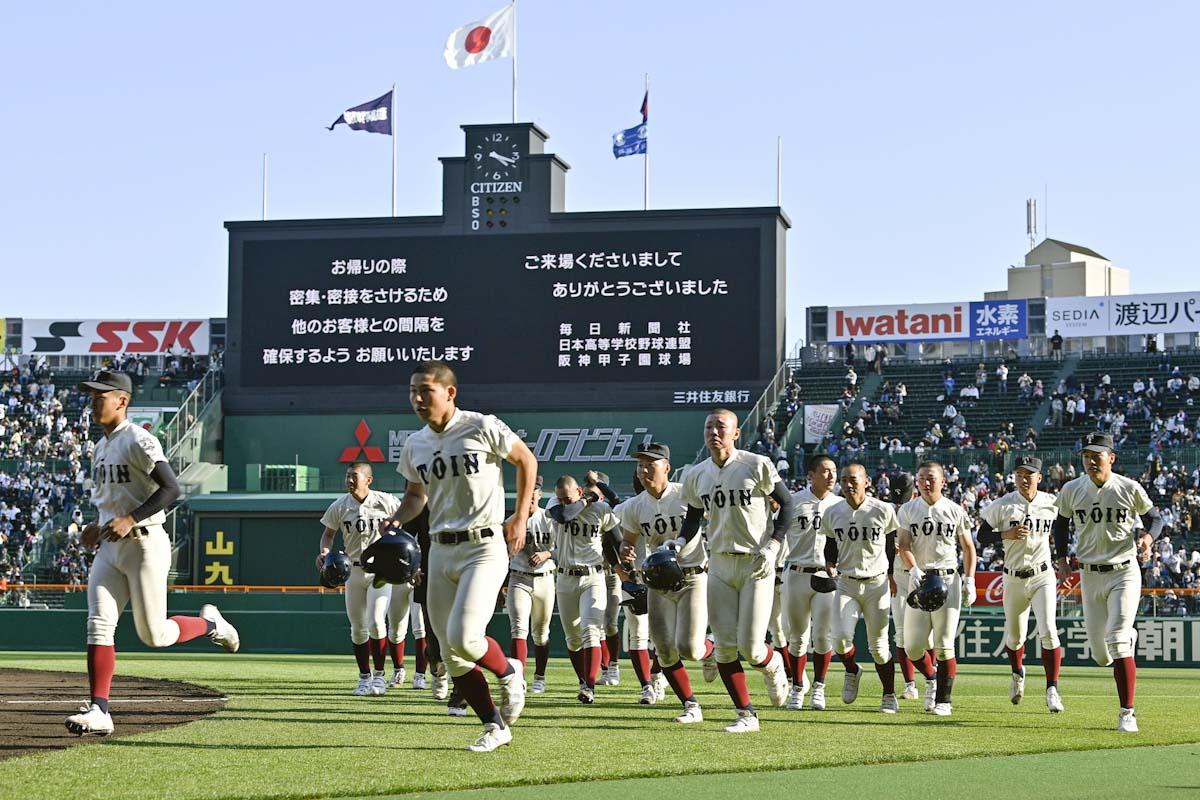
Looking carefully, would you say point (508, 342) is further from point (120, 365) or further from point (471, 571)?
point (471, 571)

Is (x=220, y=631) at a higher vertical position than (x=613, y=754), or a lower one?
higher

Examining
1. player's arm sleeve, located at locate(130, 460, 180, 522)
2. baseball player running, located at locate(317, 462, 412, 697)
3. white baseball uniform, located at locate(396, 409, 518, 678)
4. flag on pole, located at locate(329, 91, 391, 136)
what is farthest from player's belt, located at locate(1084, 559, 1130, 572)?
flag on pole, located at locate(329, 91, 391, 136)

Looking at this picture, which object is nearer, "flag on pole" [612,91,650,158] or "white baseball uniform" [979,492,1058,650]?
"white baseball uniform" [979,492,1058,650]

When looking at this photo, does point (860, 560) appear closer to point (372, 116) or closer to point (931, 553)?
point (931, 553)

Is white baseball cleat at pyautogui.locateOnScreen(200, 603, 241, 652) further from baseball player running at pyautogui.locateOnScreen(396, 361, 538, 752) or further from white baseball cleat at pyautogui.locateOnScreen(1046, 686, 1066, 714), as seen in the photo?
white baseball cleat at pyautogui.locateOnScreen(1046, 686, 1066, 714)

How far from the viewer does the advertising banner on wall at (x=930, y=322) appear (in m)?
46.5

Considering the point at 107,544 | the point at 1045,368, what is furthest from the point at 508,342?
the point at 107,544

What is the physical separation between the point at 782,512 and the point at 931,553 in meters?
3.34

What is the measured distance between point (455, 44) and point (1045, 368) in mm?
16633

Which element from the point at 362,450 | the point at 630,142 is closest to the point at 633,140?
the point at 630,142

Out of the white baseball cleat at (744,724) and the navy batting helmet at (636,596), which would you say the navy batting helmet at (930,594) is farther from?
the white baseball cleat at (744,724)

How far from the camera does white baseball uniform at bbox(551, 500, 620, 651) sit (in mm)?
15461

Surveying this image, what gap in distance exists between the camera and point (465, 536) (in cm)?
984

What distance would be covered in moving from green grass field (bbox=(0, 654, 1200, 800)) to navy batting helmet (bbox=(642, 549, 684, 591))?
1.03 meters
